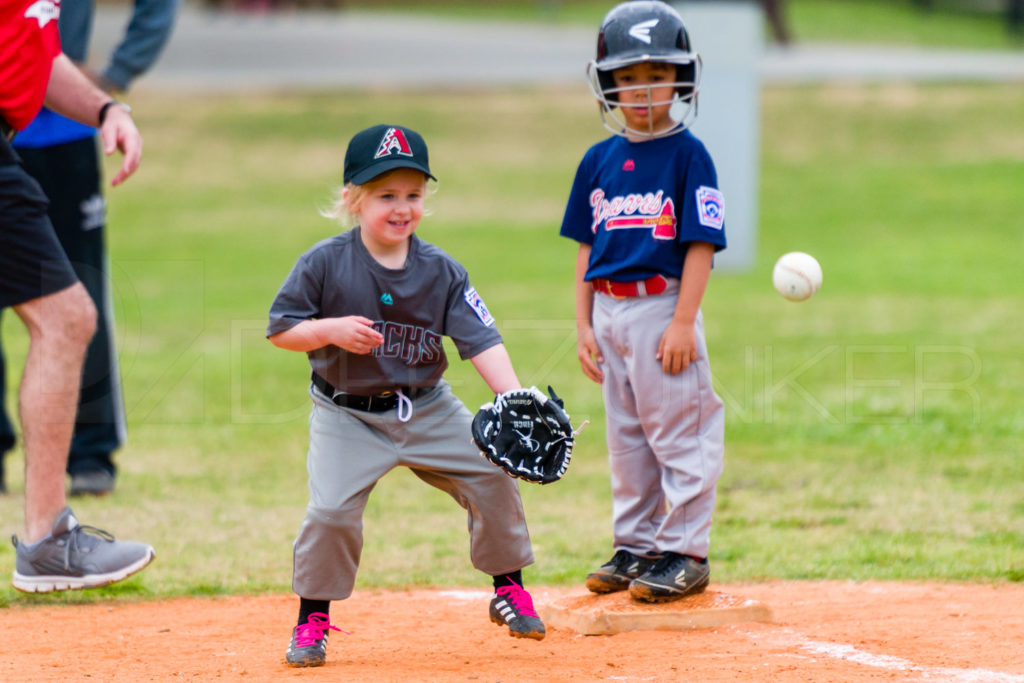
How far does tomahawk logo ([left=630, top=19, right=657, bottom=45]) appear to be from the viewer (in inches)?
172

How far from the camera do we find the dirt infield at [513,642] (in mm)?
3703

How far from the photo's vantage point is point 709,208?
4281 mm

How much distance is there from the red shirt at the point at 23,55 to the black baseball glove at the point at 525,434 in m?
1.95

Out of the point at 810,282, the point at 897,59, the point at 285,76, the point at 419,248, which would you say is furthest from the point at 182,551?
the point at 897,59

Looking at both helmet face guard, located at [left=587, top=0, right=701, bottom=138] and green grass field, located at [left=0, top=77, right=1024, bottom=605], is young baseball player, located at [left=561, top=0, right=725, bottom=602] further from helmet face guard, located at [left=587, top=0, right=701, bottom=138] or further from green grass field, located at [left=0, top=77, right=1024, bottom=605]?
green grass field, located at [left=0, top=77, right=1024, bottom=605]

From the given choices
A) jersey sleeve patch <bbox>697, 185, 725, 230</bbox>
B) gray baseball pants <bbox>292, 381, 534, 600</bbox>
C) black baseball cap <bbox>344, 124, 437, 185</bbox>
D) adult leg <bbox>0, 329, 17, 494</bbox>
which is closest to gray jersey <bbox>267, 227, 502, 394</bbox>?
gray baseball pants <bbox>292, 381, 534, 600</bbox>

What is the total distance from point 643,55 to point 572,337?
21.3 ft

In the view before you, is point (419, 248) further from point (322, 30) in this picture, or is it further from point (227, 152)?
point (322, 30)

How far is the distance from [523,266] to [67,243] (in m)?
8.74

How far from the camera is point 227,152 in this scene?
21922 mm

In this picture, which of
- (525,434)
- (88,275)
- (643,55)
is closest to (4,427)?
(88,275)

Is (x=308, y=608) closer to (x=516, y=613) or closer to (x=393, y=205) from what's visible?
(x=516, y=613)

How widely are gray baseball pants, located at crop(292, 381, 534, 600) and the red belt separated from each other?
668 mm

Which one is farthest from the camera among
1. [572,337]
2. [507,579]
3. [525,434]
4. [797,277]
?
[572,337]
